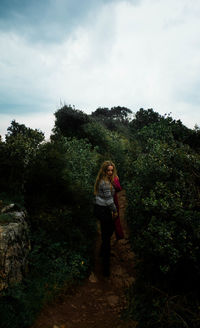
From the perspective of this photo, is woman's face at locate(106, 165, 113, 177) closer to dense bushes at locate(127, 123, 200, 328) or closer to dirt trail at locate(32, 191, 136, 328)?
dense bushes at locate(127, 123, 200, 328)

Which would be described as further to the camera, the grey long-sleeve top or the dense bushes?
the grey long-sleeve top

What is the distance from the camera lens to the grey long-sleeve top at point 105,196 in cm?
520

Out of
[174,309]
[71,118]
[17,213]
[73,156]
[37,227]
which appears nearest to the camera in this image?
[174,309]

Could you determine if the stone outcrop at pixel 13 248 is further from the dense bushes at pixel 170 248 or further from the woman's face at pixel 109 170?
the dense bushes at pixel 170 248

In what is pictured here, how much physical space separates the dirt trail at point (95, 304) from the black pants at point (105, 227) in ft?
1.13

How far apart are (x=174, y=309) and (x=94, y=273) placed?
230 cm

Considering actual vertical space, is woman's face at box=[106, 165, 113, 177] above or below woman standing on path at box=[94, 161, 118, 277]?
above

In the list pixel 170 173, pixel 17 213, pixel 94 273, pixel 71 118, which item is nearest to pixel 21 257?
pixel 17 213

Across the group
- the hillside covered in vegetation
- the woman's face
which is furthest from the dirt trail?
the woman's face

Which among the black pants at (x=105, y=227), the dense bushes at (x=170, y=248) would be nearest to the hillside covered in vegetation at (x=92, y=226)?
the dense bushes at (x=170, y=248)

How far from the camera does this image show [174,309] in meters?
3.68

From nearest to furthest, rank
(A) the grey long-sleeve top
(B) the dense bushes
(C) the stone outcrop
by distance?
(B) the dense bushes → (C) the stone outcrop → (A) the grey long-sleeve top

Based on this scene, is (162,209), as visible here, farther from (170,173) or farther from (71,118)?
(71,118)

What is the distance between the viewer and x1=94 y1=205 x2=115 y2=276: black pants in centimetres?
526
